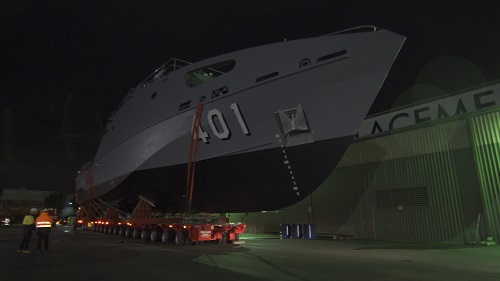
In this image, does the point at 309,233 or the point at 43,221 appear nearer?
the point at 43,221

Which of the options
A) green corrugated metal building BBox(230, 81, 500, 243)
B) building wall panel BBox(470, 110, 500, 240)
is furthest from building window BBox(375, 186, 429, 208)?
building wall panel BBox(470, 110, 500, 240)

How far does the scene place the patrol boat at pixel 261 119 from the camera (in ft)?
27.7

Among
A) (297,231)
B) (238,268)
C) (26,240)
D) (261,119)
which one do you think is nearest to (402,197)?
(297,231)

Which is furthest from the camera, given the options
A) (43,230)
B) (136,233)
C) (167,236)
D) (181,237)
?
(136,233)

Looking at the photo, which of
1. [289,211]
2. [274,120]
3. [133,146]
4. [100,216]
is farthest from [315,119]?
[100,216]

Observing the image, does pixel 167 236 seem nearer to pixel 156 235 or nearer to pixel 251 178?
pixel 156 235

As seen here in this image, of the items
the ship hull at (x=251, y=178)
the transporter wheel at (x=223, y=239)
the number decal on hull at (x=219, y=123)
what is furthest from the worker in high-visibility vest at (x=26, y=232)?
the transporter wheel at (x=223, y=239)

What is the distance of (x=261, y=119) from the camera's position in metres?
9.20

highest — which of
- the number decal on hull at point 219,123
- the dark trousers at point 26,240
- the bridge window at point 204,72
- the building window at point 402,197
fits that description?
the bridge window at point 204,72

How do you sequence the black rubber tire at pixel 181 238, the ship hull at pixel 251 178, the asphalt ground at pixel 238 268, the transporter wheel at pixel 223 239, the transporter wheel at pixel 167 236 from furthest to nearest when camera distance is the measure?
1. the transporter wheel at pixel 167 236
2. the transporter wheel at pixel 223 239
3. the black rubber tire at pixel 181 238
4. the ship hull at pixel 251 178
5. the asphalt ground at pixel 238 268

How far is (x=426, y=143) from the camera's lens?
1373 cm

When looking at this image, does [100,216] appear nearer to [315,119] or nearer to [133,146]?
[133,146]

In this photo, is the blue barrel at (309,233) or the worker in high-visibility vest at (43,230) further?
the blue barrel at (309,233)

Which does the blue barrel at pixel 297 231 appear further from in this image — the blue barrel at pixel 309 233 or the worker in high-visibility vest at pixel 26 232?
the worker in high-visibility vest at pixel 26 232
